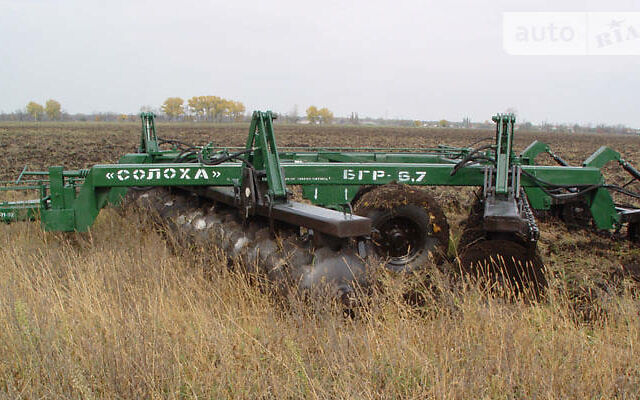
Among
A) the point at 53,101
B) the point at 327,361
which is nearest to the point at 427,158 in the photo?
the point at 327,361

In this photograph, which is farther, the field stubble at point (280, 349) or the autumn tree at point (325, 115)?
the autumn tree at point (325, 115)

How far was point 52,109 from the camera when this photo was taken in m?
151

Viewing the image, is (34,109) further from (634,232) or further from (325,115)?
(634,232)

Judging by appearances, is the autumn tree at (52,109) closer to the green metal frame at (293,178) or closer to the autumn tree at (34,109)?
the autumn tree at (34,109)

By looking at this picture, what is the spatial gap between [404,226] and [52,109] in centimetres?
16549

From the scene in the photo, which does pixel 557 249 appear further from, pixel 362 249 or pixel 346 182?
pixel 362 249

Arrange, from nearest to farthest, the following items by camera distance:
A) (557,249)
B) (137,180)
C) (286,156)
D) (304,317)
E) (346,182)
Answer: (304,317), (137,180), (346,182), (557,249), (286,156)

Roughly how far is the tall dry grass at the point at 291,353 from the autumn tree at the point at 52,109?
535ft

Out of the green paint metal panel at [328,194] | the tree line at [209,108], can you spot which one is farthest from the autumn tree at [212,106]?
the green paint metal panel at [328,194]

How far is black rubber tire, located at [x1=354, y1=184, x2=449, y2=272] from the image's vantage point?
5.75 metres

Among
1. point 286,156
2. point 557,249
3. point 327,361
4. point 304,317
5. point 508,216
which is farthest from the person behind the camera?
point 286,156

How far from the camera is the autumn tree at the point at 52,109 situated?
150 metres

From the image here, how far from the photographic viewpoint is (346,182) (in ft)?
19.9

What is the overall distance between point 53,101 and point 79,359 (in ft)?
569
